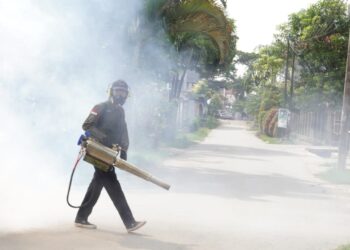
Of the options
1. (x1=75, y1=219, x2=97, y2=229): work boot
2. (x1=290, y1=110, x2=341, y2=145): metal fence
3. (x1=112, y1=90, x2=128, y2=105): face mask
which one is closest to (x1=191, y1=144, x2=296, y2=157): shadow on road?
(x1=290, y1=110, x2=341, y2=145): metal fence

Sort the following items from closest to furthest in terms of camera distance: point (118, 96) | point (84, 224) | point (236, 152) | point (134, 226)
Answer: point (134, 226) < point (84, 224) < point (118, 96) < point (236, 152)

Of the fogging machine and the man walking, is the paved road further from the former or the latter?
the fogging machine

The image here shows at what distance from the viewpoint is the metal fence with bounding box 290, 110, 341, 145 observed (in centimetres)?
3069

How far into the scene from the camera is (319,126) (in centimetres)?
3353

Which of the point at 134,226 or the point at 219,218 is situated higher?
the point at 134,226

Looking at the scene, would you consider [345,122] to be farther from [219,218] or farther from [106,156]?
[106,156]

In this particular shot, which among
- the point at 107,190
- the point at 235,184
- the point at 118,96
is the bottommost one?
the point at 235,184

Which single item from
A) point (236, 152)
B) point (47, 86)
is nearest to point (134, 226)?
point (47, 86)

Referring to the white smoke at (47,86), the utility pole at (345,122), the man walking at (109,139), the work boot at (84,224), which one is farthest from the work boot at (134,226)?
the utility pole at (345,122)

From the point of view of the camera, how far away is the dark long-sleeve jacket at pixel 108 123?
7473 mm

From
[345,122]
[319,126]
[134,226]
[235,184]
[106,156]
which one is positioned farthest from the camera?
[319,126]

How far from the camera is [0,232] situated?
6820 mm

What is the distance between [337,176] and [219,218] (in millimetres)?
7567

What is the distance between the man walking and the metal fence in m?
23.5
